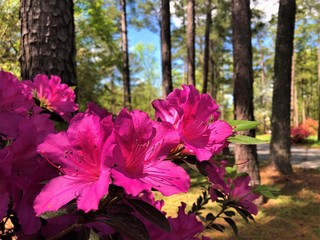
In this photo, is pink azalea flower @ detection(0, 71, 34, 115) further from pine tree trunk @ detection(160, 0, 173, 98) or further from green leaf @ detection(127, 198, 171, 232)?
pine tree trunk @ detection(160, 0, 173, 98)

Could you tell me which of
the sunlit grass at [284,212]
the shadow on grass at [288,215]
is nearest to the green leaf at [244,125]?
the sunlit grass at [284,212]

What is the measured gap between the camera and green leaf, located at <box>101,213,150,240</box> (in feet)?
1.82

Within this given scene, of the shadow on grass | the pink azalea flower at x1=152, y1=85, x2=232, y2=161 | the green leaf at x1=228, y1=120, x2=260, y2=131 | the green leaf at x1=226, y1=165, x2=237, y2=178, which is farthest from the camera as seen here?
the shadow on grass

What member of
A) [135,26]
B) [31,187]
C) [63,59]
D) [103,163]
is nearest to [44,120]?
[31,187]

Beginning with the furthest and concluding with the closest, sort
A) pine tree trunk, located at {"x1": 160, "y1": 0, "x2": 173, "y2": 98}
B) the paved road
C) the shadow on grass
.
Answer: the paved road → pine tree trunk, located at {"x1": 160, "y1": 0, "x2": 173, "y2": 98} → the shadow on grass

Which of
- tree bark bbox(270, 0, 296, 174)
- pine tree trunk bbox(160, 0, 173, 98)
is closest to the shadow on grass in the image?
tree bark bbox(270, 0, 296, 174)

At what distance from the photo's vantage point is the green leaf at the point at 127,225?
1.82 feet

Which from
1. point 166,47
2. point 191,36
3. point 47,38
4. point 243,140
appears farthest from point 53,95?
point 191,36

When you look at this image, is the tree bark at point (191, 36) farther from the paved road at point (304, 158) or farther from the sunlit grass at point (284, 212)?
the sunlit grass at point (284, 212)

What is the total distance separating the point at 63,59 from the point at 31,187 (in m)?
1.49

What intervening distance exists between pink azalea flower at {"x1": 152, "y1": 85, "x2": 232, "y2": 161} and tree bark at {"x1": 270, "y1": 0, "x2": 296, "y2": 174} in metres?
6.38

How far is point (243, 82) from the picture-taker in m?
5.42

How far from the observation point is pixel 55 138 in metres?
0.57

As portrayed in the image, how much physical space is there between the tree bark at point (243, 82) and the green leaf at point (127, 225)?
4.76 m
